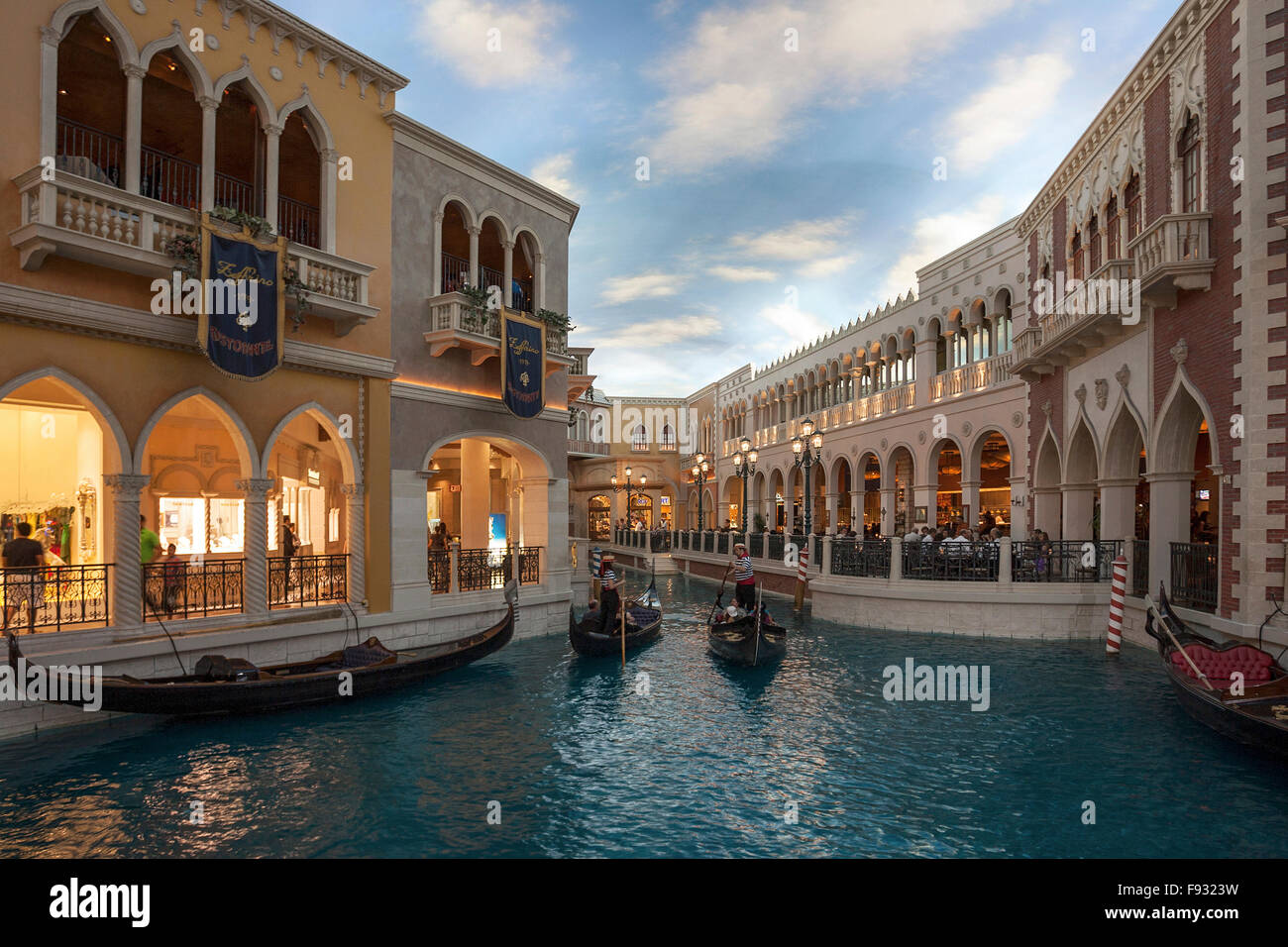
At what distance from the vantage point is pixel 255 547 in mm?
9031

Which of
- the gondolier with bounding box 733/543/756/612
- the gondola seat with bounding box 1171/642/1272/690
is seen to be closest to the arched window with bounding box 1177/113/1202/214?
the gondola seat with bounding box 1171/642/1272/690

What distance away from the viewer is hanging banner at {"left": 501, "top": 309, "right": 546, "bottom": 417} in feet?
38.1

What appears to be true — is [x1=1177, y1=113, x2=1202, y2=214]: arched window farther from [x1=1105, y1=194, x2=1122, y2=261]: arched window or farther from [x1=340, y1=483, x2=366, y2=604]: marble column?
[x1=340, y1=483, x2=366, y2=604]: marble column

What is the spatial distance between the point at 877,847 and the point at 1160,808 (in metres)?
2.32

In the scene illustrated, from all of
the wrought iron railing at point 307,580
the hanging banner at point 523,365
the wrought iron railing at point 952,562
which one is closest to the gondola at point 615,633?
the wrought iron railing at point 307,580

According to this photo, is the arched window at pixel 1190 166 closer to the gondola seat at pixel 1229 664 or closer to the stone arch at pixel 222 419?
the gondola seat at pixel 1229 664

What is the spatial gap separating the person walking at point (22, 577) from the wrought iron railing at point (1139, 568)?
44.7 ft

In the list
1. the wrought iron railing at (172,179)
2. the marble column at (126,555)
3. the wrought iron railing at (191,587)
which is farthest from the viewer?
the wrought iron railing at (172,179)

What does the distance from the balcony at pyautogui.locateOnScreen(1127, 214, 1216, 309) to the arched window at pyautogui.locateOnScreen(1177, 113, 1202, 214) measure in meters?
0.47

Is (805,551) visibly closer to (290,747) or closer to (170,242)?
(290,747)

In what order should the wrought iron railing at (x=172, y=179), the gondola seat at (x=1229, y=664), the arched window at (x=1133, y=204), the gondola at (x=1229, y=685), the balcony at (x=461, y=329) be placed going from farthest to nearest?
the arched window at (x=1133, y=204) → the balcony at (x=461, y=329) → the wrought iron railing at (x=172, y=179) → the gondola seat at (x=1229, y=664) → the gondola at (x=1229, y=685)

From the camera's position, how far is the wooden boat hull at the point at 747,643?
10.5 metres
